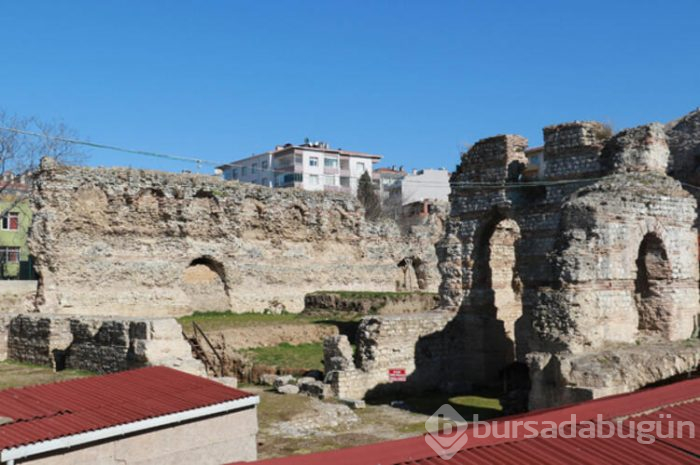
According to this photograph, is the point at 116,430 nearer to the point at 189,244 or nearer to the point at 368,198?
the point at 189,244

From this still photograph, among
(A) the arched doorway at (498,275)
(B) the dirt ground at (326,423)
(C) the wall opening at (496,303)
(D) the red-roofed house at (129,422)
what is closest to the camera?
(D) the red-roofed house at (129,422)

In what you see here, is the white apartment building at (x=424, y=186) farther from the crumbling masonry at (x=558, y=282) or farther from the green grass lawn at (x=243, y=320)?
the crumbling masonry at (x=558, y=282)

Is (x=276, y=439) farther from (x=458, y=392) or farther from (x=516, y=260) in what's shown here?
(x=516, y=260)

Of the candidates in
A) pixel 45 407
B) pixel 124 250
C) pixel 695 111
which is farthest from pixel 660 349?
pixel 124 250

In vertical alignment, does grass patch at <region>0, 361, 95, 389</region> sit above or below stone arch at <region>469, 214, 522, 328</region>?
below

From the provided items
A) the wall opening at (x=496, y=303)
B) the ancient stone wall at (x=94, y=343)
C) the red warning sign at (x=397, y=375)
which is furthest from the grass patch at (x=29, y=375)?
the wall opening at (x=496, y=303)

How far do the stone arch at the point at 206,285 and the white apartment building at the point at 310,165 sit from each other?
37.7 metres

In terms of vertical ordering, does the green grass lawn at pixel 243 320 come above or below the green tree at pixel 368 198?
below

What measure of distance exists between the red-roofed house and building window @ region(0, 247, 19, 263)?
30.5 meters

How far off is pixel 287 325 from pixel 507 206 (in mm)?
7491

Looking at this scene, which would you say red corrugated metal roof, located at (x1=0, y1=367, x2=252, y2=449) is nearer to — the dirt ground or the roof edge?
the roof edge

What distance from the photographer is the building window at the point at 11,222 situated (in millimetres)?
35969

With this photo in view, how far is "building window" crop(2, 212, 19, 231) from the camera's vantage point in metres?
36.0

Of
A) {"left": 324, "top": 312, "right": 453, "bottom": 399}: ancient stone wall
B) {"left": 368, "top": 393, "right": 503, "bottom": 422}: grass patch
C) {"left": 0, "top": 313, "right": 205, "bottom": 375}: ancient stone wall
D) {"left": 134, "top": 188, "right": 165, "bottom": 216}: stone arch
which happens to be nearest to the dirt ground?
{"left": 368, "top": 393, "right": 503, "bottom": 422}: grass patch
